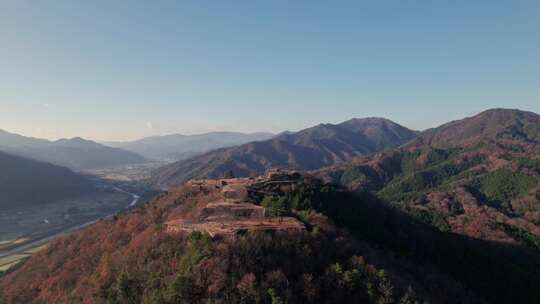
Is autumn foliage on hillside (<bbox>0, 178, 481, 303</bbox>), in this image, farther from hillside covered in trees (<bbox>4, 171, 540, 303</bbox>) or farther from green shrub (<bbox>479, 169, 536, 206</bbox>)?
green shrub (<bbox>479, 169, 536, 206</bbox>)

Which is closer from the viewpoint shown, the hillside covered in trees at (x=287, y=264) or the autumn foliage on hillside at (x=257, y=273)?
the autumn foliage on hillside at (x=257, y=273)

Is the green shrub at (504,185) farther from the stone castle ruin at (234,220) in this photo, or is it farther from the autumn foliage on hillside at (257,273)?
the stone castle ruin at (234,220)

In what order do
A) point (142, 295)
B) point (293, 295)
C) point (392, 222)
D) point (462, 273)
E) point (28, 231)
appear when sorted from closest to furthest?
point (293, 295)
point (142, 295)
point (462, 273)
point (392, 222)
point (28, 231)

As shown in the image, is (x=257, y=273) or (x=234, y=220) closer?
(x=257, y=273)

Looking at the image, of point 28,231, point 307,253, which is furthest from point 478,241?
point 28,231

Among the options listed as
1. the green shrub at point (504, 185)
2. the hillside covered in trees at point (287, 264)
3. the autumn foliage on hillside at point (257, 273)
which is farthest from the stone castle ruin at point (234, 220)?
the green shrub at point (504, 185)

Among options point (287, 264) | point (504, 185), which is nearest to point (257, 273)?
point (287, 264)

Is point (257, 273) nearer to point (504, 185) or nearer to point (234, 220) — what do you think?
point (234, 220)

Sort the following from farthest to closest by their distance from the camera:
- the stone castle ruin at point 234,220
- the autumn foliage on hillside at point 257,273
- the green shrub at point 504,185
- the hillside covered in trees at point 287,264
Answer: the green shrub at point 504,185 → the stone castle ruin at point 234,220 → the hillside covered in trees at point 287,264 → the autumn foliage on hillside at point 257,273

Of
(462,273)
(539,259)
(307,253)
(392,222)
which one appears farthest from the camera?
(539,259)

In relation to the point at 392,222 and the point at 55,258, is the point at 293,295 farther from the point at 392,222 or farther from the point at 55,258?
the point at 55,258

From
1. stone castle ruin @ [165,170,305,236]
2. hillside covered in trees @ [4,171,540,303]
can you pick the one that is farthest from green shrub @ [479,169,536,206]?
stone castle ruin @ [165,170,305,236]
